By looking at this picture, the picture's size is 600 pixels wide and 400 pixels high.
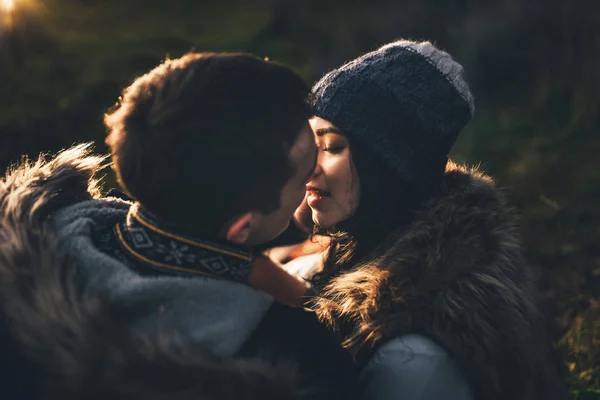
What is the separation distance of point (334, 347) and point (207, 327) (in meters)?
0.35

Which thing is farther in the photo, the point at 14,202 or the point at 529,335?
the point at 529,335

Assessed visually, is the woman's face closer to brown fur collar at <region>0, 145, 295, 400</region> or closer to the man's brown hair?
the man's brown hair

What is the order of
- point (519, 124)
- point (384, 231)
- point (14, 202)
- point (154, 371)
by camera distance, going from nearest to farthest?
point (154, 371) → point (14, 202) → point (384, 231) → point (519, 124)

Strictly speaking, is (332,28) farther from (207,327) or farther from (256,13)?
(207,327)

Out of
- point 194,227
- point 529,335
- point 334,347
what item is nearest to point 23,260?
point 194,227

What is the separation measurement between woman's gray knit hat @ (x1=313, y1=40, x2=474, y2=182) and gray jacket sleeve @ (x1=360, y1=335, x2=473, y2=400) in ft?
2.10

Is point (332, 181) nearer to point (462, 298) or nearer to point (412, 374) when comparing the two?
point (462, 298)

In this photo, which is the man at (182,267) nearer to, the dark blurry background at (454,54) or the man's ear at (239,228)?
the man's ear at (239,228)

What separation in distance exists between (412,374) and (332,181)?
2.42 feet

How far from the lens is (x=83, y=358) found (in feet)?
5.09

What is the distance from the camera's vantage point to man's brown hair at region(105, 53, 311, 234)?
156cm

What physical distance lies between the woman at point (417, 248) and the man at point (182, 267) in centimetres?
36

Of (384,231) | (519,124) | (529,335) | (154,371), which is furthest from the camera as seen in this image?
(519,124)

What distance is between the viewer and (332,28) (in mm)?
6840
